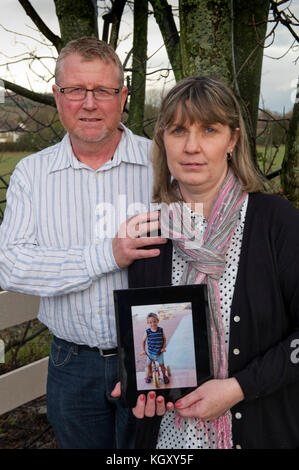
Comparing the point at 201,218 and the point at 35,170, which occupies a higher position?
the point at 35,170

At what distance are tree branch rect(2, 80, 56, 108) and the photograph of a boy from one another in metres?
3.04

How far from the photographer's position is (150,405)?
1710mm

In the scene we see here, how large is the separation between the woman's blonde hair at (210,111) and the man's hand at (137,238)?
0.30 meters

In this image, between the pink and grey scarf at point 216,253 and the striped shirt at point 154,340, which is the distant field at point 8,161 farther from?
the striped shirt at point 154,340

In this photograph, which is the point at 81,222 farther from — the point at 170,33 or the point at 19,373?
the point at 170,33

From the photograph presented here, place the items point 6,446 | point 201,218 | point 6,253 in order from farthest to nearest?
point 6,446, point 6,253, point 201,218

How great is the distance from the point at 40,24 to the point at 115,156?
241 centimetres

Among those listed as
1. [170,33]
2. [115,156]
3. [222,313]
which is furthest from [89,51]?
[170,33]

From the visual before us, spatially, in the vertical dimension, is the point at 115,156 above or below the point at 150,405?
above

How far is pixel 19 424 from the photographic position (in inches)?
179

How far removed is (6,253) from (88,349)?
582mm

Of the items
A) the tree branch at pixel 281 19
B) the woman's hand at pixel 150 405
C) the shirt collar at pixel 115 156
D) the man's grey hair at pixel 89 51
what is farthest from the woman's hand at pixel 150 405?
the tree branch at pixel 281 19
